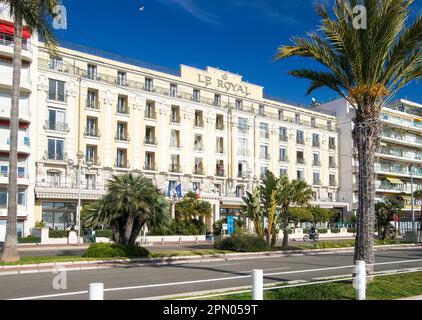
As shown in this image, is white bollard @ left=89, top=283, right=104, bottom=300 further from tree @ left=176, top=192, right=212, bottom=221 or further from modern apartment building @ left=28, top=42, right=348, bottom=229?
tree @ left=176, top=192, right=212, bottom=221

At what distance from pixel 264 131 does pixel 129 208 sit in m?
45.2

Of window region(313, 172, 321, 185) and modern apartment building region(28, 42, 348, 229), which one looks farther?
window region(313, 172, 321, 185)

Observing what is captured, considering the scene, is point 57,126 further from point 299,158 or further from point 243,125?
point 299,158

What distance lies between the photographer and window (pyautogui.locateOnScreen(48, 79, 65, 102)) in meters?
47.1

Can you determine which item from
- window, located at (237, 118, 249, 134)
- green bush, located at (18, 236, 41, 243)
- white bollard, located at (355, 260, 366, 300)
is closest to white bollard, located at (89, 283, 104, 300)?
white bollard, located at (355, 260, 366, 300)

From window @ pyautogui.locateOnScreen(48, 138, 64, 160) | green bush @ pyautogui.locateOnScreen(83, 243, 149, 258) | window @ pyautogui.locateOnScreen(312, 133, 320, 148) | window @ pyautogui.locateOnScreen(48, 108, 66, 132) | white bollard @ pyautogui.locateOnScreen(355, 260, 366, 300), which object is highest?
window @ pyautogui.locateOnScreen(312, 133, 320, 148)

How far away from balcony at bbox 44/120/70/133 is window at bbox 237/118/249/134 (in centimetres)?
2294

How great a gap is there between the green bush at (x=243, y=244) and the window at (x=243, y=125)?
116ft

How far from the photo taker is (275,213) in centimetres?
3000

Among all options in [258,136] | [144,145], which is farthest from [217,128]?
[144,145]

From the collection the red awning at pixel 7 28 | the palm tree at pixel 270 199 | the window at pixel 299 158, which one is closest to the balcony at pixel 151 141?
the red awning at pixel 7 28

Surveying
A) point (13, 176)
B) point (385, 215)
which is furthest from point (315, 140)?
point (13, 176)

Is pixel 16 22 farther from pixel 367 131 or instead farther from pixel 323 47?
pixel 367 131
